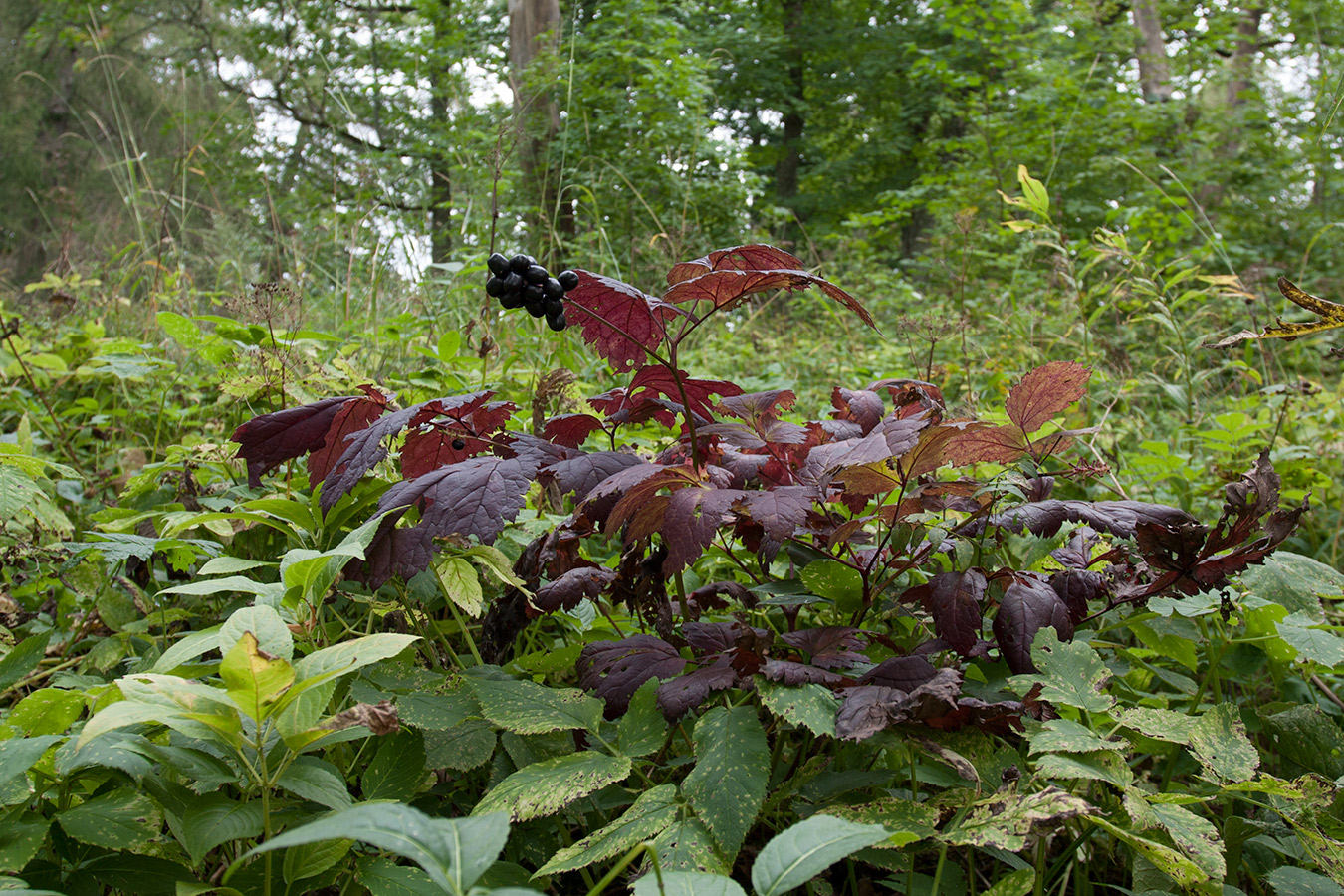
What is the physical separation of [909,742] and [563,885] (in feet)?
1.57

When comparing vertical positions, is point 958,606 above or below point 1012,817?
above

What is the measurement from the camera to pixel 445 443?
111 cm

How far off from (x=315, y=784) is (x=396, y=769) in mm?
151

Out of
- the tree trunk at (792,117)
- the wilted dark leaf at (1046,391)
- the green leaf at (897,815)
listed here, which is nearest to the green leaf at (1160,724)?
the green leaf at (897,815)

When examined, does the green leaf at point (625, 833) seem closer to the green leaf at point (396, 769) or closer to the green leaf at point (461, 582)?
the green leaf at point (396, 769)

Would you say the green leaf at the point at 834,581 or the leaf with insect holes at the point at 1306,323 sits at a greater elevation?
the leaf with insect holes at the point at 1306,323

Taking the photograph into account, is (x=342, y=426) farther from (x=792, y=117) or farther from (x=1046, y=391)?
(x=792, y=117)

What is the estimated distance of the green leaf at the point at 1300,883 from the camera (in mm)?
844

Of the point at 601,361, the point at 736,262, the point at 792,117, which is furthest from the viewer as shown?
the point at 792,117

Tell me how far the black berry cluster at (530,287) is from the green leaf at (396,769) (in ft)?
1.63

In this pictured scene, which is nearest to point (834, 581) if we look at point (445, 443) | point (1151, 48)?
point (445, 443)

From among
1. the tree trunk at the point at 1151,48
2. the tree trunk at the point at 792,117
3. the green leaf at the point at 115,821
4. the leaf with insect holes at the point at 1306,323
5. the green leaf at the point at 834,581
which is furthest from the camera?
the tree trunk at the point at 792,117

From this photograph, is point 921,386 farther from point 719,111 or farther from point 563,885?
point 719,111

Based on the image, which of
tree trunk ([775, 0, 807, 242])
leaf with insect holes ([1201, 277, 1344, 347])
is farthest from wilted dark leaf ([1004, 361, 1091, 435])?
tree trunk ([775, 0, 807, 242])
